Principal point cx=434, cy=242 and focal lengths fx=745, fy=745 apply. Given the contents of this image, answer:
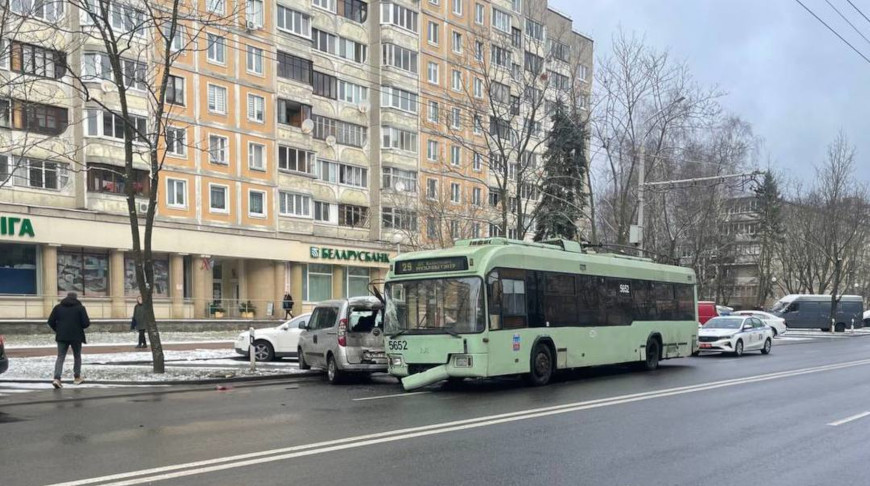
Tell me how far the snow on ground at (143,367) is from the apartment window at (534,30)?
45.0ft

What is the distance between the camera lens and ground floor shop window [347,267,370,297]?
50.2 meters

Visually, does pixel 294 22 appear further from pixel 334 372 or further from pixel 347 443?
pixel 347 443

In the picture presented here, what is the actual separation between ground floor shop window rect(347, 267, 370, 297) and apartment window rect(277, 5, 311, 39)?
15.5 metres

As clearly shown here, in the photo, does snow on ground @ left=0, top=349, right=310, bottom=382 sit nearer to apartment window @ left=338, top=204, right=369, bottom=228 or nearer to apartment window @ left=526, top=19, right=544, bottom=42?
apartment window @ left=526, top=19, right=544, bottom=42

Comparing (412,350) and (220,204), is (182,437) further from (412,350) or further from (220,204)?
(220,204)

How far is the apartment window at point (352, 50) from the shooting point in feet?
163

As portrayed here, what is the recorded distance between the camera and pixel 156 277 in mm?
39250

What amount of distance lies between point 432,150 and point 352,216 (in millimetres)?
8555

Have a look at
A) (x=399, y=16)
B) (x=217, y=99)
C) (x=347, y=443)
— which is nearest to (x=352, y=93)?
(x=399, y=16)

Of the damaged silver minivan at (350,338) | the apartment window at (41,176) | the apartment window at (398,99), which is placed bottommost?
the damaged silver minivan at (350,338)

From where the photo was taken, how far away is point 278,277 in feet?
148

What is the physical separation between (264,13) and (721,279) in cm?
4245

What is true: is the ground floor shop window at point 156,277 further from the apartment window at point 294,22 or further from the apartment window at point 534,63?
the apartment window at point 534,63

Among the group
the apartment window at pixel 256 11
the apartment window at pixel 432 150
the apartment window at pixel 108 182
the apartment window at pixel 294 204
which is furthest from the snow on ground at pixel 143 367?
the apartment window at pixel 432 150
